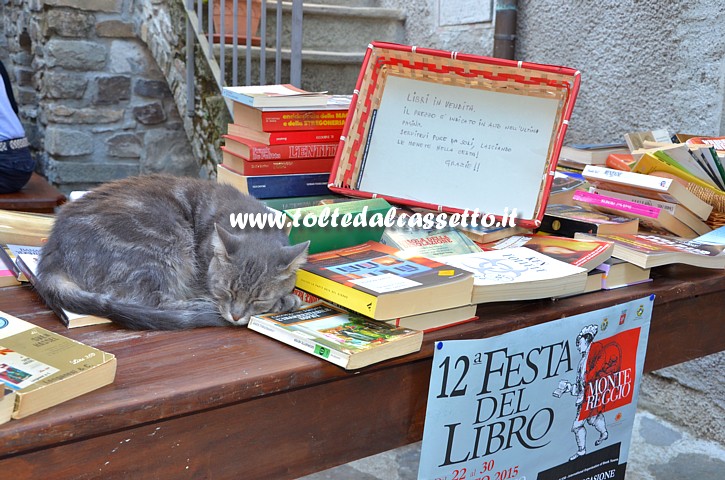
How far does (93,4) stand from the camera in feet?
12.8

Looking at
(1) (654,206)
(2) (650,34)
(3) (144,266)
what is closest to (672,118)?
(2) (650,34)

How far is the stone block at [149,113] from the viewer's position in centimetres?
422

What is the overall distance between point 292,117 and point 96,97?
9.37ft

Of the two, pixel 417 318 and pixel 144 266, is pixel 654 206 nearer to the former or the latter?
pixel 417 318

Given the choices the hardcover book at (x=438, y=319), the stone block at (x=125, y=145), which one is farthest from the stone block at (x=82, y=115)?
the hardcover book at (x=438, y=319)

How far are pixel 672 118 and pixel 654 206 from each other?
840 millimetres

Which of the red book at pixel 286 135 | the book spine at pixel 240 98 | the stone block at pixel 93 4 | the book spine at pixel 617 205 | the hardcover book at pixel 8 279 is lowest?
the hardcover book at pixel 8 279

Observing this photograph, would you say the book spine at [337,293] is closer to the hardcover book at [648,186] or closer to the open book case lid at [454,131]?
the open book case lid at [454,131]

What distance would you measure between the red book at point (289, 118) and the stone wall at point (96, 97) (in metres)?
2.64

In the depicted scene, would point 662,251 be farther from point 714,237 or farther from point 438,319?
point 438,319

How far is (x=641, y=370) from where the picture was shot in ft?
4.64

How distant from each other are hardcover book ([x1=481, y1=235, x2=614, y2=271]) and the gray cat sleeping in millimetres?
491

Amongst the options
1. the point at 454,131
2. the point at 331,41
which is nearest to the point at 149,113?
the point at 331,41

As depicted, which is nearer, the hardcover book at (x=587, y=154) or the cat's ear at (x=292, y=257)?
the cat's ear at (x=292, y=257)
